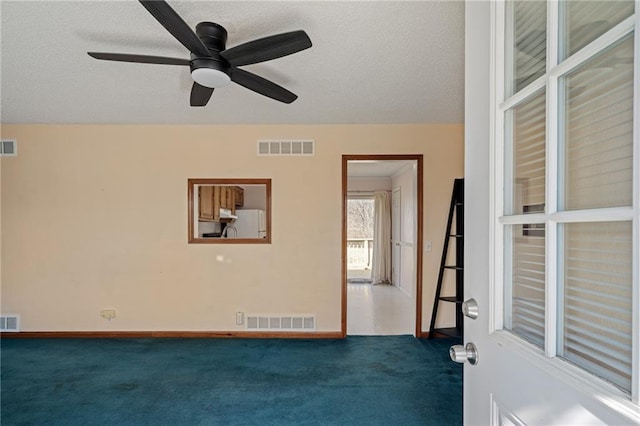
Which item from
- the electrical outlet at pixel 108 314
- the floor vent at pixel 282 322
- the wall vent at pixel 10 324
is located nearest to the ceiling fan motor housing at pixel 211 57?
the floor vent at pixel 282 322

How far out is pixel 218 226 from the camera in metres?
3.87

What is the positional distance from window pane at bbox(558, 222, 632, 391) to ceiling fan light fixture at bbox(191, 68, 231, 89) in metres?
1.71

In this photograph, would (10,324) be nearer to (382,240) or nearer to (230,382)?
(230,382)

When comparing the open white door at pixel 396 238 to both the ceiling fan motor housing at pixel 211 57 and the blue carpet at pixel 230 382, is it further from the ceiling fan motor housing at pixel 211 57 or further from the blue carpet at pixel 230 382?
the ceiling fan motor housing at pixel 211 57

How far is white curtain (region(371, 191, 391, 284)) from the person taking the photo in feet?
22.9

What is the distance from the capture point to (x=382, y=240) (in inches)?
277

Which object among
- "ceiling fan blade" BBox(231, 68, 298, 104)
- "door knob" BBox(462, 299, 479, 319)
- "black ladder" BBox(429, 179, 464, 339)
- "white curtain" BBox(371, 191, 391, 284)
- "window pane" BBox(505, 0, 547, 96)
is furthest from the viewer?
"white curtain" BBox(371, 191, 391, 284)

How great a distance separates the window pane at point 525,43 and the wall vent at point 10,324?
486 cm

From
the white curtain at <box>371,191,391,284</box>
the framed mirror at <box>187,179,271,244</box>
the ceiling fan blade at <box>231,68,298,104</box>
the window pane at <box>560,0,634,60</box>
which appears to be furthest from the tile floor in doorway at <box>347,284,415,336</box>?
the window pane at <box>560,0,634,60</box>

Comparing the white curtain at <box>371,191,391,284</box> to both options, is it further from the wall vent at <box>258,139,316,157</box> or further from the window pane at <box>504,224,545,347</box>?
the window pane at <box>504,224,545,347</box>

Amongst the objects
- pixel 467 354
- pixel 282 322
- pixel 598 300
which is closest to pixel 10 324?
pixel 282 322

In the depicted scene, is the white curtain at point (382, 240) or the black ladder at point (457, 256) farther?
the white curtain at point (382, 240)

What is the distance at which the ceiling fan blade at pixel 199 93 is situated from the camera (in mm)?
2096

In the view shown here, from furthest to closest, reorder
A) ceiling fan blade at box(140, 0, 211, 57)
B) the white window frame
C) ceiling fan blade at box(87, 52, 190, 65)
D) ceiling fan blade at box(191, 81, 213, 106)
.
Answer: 1. ceiling fan blade at box(191, 81, 213, 106)
2. ceiling fan blade at box(87, 52, 190, 65)
3. ceiling fan blade at box(140, 0, 211, 57)
4. the white window frame
